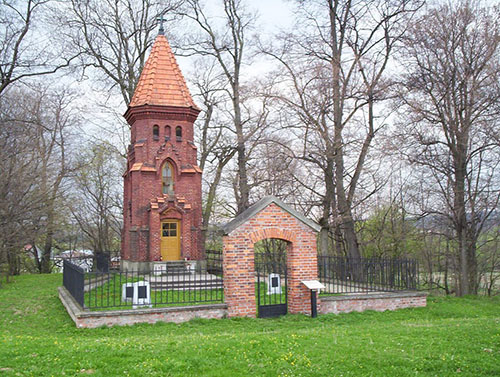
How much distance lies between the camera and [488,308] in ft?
45.5

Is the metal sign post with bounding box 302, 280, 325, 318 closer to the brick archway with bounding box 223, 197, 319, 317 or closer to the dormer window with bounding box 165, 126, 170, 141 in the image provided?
the brick archway with bounding box 223, 197, 319, 317

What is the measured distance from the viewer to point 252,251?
12.1 m

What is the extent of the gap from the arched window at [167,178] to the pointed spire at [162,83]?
290 cm

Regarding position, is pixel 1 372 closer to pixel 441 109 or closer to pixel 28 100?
pixel 441 109

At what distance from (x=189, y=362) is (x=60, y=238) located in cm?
3001

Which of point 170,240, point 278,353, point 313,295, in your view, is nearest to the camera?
point 278,353

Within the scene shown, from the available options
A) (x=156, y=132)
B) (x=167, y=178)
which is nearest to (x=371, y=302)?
(x=167, y=178)

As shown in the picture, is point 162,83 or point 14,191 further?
point 162,83

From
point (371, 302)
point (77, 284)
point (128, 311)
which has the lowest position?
point (371, 302)

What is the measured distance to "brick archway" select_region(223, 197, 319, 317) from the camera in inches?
467

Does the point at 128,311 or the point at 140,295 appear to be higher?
the point at 140,295

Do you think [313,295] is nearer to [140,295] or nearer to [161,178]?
[140,295]

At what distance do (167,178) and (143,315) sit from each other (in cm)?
1179

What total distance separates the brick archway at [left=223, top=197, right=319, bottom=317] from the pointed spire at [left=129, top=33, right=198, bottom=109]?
11900mm
